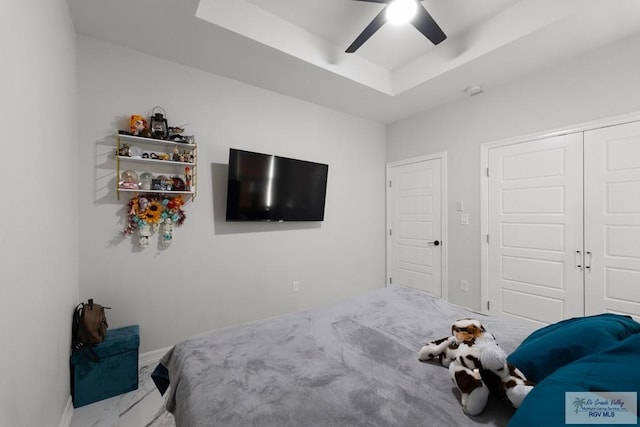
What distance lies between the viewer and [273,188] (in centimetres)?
305

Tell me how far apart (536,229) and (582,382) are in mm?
2612

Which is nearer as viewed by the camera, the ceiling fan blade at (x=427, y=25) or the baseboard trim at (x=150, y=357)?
the ceiling fan blade at (x=427, y=25)

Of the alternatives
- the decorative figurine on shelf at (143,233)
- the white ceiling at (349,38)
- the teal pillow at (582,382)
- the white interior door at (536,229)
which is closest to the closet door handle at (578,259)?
the white interior door at (536,229)

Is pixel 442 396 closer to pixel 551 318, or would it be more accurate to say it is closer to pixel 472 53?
pixel 551 318

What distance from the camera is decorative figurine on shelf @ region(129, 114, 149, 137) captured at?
2301 mm

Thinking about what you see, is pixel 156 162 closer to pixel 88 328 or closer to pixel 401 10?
pixel 88 328

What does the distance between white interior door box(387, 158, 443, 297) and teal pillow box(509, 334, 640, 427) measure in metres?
2.93

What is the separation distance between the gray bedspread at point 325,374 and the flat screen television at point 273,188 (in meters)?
1.41

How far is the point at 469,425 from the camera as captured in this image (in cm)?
90

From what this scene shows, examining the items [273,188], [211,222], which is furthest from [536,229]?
[211,222]

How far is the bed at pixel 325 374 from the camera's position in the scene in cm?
95

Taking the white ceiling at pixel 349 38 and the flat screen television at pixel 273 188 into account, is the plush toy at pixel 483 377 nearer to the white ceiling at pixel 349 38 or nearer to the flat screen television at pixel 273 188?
the flat screen television at pixel 273 188

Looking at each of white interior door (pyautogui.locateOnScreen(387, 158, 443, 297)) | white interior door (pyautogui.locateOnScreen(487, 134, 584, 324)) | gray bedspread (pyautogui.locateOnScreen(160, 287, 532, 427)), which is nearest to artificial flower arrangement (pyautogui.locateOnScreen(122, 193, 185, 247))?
gray bedspread (pyautogui.locateOnScreen(160, 287, 532, 427))

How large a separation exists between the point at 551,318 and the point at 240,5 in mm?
3968
